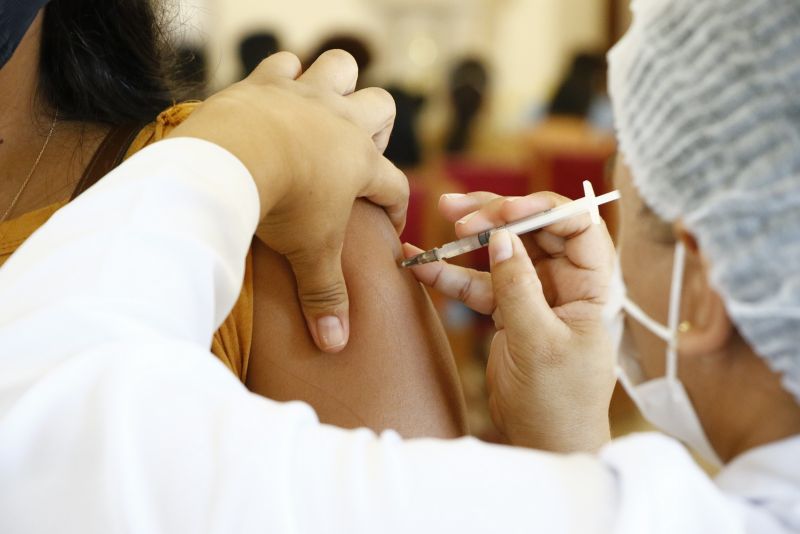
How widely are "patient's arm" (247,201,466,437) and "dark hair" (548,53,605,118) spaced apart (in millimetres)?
4923

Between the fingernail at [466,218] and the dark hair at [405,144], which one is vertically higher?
the fingernail at [466,218]

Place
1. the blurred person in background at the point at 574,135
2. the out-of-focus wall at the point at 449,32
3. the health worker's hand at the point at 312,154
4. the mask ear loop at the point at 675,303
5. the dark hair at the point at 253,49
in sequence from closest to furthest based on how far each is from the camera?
1. the mask ear loop at the point at 675,303
2. the health worker's hand at the point at 312,154
3. the blurred person in background at the point at 574,135
4. the dark hair at the point at 253,49
5. the out-of-focus wall at the point at 449,32

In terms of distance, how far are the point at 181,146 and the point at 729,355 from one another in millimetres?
514

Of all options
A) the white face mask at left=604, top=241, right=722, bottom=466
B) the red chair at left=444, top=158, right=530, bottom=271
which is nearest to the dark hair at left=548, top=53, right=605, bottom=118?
the red chair at left=444, top=158, right=530, bottom=271

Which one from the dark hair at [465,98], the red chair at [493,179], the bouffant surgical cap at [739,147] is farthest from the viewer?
the dark hair at [465,98]

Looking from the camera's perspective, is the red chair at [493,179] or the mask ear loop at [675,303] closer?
the mask ear loop at [675,303]

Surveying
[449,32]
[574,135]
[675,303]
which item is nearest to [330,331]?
[675,303]

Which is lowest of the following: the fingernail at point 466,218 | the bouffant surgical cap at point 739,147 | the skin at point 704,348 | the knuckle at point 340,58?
the fingernail at point 466,218

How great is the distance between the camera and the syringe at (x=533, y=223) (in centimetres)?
111

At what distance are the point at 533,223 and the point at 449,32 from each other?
9078 mm

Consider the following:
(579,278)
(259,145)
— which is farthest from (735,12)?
(579,278)

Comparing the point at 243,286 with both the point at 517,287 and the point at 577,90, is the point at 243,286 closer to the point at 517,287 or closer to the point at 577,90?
the point at 517,287

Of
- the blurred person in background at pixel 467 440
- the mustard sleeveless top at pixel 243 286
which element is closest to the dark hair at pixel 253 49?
the mustard sleeveless top at pixel 243 286

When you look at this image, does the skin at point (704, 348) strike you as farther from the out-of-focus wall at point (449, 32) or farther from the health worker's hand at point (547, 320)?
the out-of-focus wall at point (449, 32)
